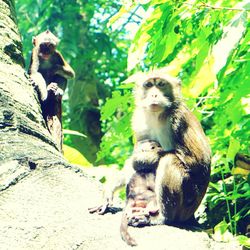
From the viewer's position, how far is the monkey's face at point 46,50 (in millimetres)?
5819

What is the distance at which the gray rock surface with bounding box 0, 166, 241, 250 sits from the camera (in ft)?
8.90

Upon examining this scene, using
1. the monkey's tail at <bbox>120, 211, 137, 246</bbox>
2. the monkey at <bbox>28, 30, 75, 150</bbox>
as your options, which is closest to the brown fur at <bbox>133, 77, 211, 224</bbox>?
the monkey's tail at <bbox>120, 211, 137, 246</bbox>

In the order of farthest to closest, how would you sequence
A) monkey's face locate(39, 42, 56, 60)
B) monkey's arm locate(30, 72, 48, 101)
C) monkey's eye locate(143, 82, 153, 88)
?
1. monkey's face locate(39, 42, 56, 60)
2. monkey's arm locate(30, 72, 48, 101)
3. monkey's eye locate(143, 82, 153, 88)

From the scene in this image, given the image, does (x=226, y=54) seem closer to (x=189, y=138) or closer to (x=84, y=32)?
(x=189, y=138)

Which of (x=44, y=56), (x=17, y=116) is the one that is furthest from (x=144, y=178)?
(x=44, y=56)

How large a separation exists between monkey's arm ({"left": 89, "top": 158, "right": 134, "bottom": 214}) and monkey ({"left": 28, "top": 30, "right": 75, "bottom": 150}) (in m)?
0.69

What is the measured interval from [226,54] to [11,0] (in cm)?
428

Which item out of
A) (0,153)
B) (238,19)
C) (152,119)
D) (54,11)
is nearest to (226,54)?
(238,19)

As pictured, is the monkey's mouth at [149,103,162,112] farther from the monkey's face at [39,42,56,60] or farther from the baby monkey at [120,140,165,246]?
the monkey's face at [39,42,56,60]

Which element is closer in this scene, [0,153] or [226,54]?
[226,54]

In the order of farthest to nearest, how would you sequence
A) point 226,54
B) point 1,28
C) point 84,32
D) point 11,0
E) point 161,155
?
point 84,32 → point 11,0 → point 1,28 → point 161,155 → point 226,54

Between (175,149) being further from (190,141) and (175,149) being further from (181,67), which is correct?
(181,67)

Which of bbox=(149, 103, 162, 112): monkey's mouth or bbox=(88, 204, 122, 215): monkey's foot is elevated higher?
bbox=(149, 103, 162, 112): monkey's mouth

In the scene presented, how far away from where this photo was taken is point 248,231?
14.1ft
